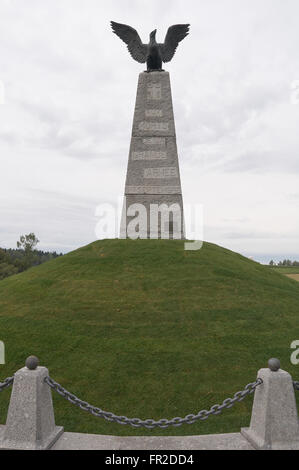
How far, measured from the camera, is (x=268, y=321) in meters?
10.2

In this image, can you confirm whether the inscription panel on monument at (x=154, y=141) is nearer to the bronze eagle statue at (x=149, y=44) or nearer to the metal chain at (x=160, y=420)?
the bronze eagle statue at (x=149, y=44)

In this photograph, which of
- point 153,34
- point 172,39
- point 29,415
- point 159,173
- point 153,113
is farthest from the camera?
point 172,39

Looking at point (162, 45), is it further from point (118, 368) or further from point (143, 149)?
point (118, 368)

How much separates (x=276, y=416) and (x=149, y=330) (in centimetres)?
485

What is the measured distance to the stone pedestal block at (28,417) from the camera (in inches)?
190

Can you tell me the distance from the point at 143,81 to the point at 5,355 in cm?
1674

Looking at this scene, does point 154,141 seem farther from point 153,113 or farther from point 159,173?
point 159,173

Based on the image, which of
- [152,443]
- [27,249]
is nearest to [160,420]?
[152,443]

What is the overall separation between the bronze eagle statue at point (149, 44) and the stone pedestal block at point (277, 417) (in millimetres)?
19249

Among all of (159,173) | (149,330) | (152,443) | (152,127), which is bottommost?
(152,443)

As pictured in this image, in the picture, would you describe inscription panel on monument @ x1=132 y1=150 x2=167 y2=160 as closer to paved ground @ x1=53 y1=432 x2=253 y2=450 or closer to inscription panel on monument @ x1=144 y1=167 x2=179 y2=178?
inscription panel on monument @ x1=144 y1=167 x2=179 y2=178

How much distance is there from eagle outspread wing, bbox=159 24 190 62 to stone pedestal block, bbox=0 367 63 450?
20.1 metres

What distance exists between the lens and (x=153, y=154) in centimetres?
1938
